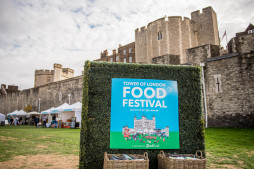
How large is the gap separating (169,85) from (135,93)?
762 millimetres

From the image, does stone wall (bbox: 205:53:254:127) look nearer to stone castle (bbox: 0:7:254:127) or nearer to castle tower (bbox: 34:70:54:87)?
stone castle (bbox: 0:7:254:127)

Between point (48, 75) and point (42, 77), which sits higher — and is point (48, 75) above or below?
above

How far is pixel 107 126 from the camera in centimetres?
362

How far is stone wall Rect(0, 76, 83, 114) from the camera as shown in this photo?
956 inches

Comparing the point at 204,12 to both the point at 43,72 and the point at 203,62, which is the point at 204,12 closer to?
the point at 203,62

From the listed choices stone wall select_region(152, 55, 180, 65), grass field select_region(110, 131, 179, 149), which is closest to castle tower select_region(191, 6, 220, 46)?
stone wall select_region(152, 55, 180, 65)

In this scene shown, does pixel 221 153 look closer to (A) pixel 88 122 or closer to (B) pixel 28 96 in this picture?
(A) pixel 88 122

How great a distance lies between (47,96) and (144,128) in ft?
93.2

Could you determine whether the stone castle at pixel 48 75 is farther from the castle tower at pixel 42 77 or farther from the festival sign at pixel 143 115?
the festival sign at pixel 143 115

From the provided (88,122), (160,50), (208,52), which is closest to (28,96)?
(160,50)

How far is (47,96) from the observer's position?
29062mm

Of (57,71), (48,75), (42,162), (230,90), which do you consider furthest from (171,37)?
(42,162)

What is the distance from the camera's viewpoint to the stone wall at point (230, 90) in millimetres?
11734

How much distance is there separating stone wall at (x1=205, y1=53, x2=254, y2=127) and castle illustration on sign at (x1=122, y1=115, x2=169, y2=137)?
34.3 feet
